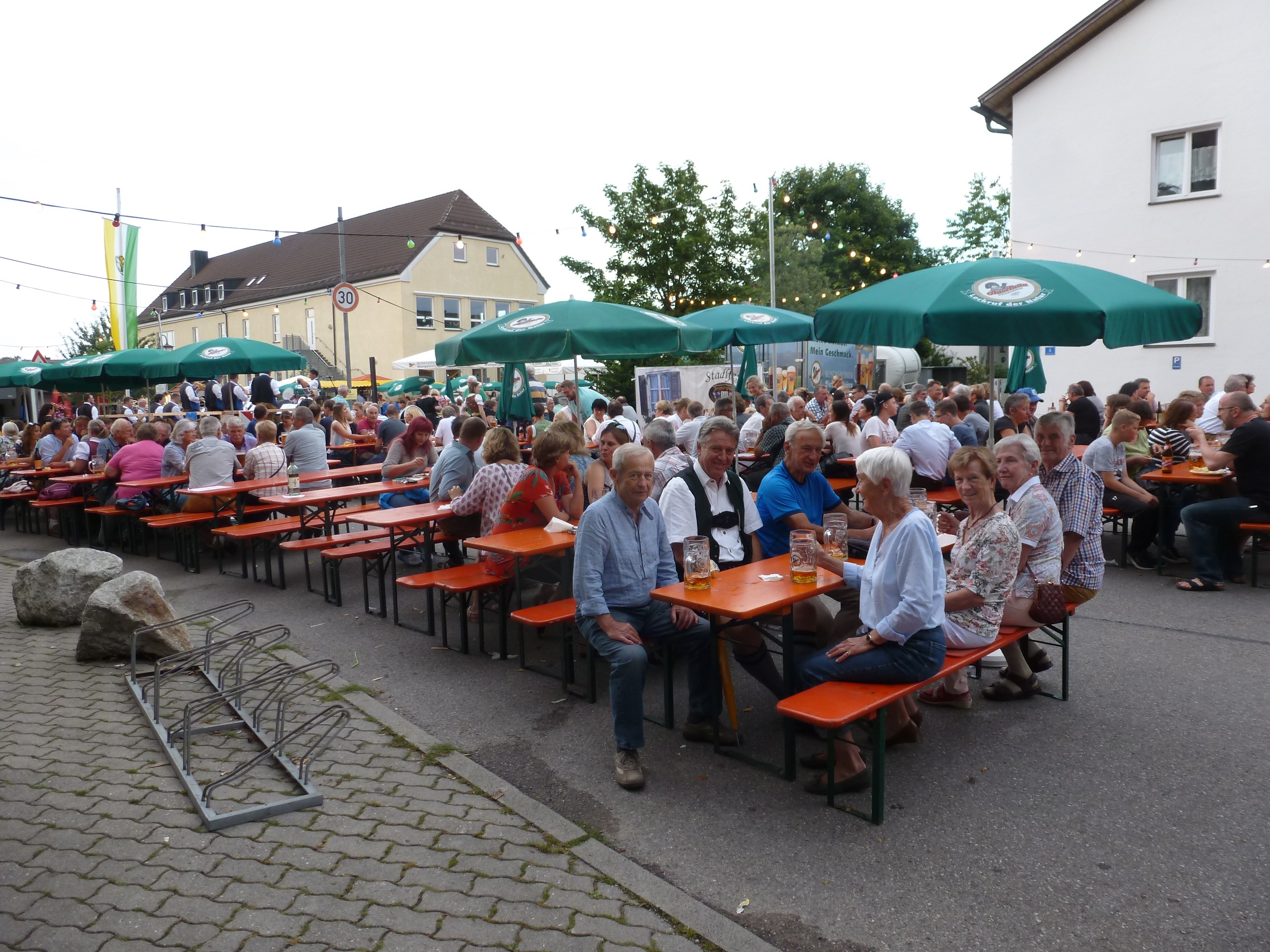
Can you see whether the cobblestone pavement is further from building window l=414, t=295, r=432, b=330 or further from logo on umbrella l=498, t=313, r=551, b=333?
building window l=414, t=295, r=432, b=330

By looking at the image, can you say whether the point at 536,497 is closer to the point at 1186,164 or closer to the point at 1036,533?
the point at 1036,533

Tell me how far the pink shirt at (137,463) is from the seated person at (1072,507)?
9023mm

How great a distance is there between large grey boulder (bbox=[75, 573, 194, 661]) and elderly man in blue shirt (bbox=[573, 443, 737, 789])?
332cm

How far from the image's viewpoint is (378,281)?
141 feet

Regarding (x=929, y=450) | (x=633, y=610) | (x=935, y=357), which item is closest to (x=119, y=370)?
(x=929, y=450)

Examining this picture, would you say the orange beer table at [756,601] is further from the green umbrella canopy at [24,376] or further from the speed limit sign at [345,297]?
the green umbrella canopy at [24,376]

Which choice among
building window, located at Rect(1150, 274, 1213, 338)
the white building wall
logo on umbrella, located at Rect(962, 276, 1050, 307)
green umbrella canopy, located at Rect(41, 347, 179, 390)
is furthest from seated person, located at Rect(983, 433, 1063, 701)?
the white building wall

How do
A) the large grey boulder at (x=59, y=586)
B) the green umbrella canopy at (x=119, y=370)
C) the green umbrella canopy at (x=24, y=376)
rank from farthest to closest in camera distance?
the green umbrella canopy at (x=24, y=376) → the green umbrella canopy at (x=119, y=370) → the large grey boulder at (x=59, y=586)

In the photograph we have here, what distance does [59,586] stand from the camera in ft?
22.9

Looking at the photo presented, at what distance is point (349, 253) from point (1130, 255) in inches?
1565

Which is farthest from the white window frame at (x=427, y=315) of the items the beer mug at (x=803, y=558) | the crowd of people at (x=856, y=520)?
the beer mug at (x=803, y=558)

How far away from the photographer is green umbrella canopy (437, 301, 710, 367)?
729 cm

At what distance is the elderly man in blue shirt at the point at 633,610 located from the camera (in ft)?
13.5

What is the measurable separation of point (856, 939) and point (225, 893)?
2249mm
